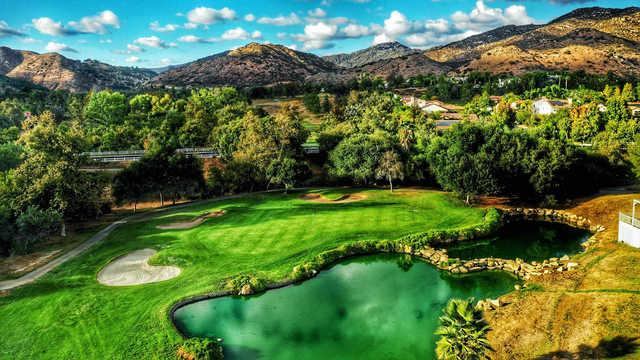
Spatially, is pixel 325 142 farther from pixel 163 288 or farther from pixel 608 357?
pixel 608 357

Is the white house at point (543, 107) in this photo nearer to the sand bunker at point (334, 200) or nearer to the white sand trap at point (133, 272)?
the sand bunker at point (334, 200)

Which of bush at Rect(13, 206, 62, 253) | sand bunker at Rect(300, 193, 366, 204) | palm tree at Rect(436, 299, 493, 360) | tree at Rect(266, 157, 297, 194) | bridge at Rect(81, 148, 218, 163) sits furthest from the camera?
bridge at Rect(81, 148, 218, 163)

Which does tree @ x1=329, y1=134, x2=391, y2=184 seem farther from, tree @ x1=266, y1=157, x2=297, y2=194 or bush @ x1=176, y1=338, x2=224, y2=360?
bush @ x1=176, y1=338, x2=224, y2=360

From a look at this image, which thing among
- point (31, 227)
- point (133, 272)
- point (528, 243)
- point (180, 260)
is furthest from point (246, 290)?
point (528, 243)

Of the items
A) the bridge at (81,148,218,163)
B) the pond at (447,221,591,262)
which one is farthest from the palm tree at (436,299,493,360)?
the bridge at (81,148,218,163)

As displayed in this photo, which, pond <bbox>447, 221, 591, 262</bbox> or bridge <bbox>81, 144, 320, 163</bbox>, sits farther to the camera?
bridge <bbox>81, 144, 320, 163</bbox>

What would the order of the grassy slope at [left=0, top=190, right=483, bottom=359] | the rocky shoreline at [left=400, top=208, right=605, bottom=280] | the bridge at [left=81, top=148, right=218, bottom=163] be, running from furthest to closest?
the bridge at [left=81, top=148, right=218, bottom=163] → the rocky shoreline at [left=400, top=208, right=605, bottom=280] → the grassy slope at [left=0, top=190, right=483, bottom=359]

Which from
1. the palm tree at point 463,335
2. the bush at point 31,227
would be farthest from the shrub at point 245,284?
the bush at point 31,227
